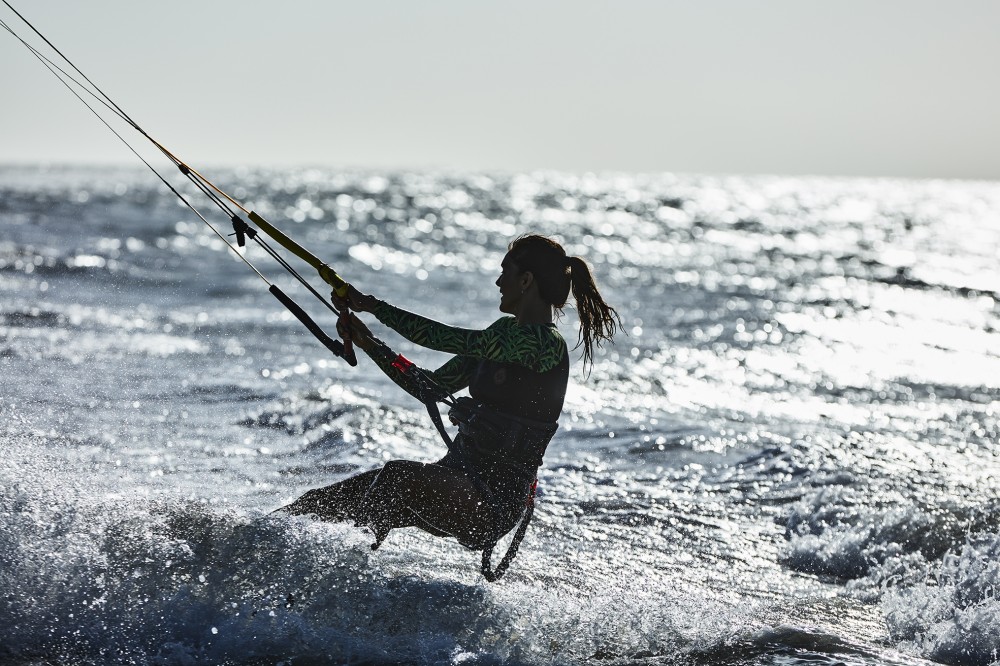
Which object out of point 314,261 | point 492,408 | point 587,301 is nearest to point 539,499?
point 492,408

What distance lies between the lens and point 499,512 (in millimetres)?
5211

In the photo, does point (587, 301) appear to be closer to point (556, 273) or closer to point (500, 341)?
point (556, 273)

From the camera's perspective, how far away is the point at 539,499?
7.84 metres

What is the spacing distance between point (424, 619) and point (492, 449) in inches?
33.3

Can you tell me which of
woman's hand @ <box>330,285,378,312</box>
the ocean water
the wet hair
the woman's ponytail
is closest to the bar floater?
woman's hand @ <box>330,285,378,312</box>

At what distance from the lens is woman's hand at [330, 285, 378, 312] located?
5039mm

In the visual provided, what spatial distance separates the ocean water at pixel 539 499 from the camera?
5.05 metres

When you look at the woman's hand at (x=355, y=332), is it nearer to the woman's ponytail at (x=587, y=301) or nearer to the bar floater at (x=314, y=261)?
the bar floater at (x=314, y=261)

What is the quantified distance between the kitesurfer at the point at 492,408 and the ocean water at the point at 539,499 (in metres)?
0.39

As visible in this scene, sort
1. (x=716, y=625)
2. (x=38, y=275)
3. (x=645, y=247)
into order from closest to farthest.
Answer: (x=716, y=625)
(x=38, y=275)
(x=645, y=247)

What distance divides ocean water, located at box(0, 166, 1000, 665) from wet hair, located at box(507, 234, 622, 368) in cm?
150

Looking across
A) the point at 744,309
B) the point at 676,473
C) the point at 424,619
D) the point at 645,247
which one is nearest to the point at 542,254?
the point at 424,619

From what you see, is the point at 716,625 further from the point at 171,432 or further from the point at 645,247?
the point at 645,247

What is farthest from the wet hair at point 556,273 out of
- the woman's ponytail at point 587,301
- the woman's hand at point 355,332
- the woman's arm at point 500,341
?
the woman's hand at point 355,332
